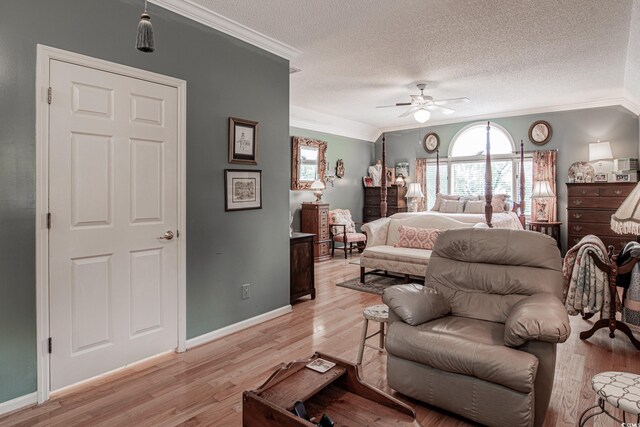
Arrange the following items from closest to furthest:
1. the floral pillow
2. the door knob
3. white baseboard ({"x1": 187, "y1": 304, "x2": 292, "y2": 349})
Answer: the door knob → white baseboard ({"x1": 187, "y1": 304, "x2": 292, "y2": 349}) → the floral pillow

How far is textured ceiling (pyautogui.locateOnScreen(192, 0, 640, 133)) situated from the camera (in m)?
3.17

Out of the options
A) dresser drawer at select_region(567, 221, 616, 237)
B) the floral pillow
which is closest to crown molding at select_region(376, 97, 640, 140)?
dresser drawer at select_region(567, 221, 616, 237)

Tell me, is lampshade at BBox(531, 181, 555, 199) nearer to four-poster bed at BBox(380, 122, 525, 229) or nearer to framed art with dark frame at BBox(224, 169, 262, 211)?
four-poster bed at BBox(380, 122, 525, 229)

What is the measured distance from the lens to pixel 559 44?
3.92m

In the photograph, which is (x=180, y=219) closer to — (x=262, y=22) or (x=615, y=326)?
(x=262, y=22)

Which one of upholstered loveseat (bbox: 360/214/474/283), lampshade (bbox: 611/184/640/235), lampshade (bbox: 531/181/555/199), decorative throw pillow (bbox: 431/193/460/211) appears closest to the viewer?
lampshade (bbox: 611/184/640/235)

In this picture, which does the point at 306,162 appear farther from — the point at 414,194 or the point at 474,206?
the point at 474,206

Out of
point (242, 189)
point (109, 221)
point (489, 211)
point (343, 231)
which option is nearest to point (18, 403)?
point (109, 221)

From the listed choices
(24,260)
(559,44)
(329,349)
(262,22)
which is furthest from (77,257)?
(559,44)

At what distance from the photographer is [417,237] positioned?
5.15m

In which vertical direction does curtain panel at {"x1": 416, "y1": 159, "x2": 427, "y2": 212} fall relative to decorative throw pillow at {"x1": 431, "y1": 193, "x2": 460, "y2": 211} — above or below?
above

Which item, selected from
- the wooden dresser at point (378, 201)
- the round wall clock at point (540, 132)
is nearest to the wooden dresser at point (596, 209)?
the round wall clock at point (540, 132)

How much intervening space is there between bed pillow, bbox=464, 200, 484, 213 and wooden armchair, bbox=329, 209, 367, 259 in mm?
1948

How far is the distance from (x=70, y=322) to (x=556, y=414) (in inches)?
118
